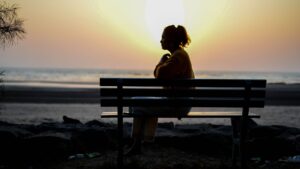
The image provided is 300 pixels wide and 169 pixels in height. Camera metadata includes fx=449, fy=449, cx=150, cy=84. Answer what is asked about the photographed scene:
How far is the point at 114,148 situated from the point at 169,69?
82.2 inches

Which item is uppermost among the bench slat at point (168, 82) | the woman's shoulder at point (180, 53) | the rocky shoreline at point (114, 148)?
the woman's shoulder at point (180, 53)

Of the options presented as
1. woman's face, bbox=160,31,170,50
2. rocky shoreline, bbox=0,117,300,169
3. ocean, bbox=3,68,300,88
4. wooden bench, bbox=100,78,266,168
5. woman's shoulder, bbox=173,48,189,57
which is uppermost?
woman's face, bbox=160,31,170,50

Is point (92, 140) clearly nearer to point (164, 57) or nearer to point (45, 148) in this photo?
point (45, 148)

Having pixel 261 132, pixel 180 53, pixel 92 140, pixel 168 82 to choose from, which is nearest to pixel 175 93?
pixel 168 82

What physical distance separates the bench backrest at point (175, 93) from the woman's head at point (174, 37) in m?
0.66

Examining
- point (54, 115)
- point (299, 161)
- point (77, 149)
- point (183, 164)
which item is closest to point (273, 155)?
point (299, 161)

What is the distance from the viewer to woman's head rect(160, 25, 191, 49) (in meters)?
6.01

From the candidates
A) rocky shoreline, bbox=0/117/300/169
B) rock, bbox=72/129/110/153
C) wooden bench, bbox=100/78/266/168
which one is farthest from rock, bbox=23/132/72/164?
wooden bench, bbox=100/78/266/168

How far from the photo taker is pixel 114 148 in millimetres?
7203

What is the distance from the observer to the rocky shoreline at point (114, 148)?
6305 mm

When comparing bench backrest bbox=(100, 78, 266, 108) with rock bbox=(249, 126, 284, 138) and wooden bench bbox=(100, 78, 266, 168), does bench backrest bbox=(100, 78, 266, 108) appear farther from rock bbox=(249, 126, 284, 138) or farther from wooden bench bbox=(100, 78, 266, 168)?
rock bbox=(249, 126, 284, 138)

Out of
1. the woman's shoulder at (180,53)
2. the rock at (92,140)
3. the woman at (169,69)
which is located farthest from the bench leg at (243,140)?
the rock at (92,140)

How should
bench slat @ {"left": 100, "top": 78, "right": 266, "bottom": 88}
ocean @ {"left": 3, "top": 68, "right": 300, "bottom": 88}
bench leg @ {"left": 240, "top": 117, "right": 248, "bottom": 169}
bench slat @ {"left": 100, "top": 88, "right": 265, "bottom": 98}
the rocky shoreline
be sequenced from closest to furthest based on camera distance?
bench slat @ {"left": 100, "top": 78, "right": 266, "bottom": 88}
bench slat @ {"left": 100, "top": 88, "right": 265, "bottom": 98}
bench leg @ {"left": 240, "top": 117, "right": 248, "bottom": 169}
the rocky shoreline
ocean @ {"left": 3, "top": 68, "right": 300, "bottom": 88}

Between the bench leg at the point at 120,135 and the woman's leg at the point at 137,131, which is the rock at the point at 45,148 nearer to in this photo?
the woman's leg at the point at 137,131
